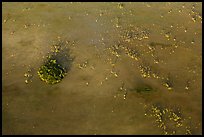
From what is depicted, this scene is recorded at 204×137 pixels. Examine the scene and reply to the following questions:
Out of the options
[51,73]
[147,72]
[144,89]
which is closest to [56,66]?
[51,73]

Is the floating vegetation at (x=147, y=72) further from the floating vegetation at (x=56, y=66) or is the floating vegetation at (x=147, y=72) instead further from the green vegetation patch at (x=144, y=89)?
the floating vegetation at (x=56, y=66)

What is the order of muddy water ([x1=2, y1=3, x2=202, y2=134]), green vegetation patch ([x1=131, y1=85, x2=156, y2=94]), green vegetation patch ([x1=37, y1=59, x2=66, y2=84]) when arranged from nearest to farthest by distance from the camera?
muddy water ([x1=2, y1=3, x2=202, y2=134]) < green vegetation patch ([x1=131, y1=85, x2=156, y2=94]) < green vegetation patch ([x1=37, y1=59, x2=66, y2=84])

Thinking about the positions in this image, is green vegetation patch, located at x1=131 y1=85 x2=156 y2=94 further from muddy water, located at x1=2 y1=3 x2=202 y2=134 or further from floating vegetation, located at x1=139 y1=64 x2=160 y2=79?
floating vegetation, located at x1=139 y1=64 x2=160 y2=79

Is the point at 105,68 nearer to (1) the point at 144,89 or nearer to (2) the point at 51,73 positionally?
(1) the point at 144,89

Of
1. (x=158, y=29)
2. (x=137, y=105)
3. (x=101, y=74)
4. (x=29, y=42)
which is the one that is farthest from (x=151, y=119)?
(x=29, y=42)

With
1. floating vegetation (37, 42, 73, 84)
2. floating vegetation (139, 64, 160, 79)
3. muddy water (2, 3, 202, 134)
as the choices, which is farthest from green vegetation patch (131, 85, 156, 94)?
floating vegetation (37, 42, 73, 84)

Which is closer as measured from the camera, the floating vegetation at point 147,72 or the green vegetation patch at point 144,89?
the green vegetation patch at point 144,89

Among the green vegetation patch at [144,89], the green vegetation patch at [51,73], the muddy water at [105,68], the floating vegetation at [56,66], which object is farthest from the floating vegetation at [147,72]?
the green vegetation patch at [51,73]

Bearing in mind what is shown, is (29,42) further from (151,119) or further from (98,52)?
(151,119)
